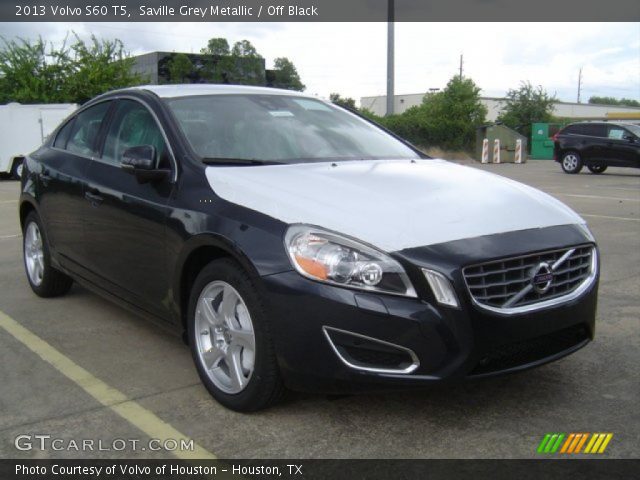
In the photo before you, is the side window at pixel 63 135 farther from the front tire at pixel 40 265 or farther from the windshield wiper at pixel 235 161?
the windshield wiper at pixel 235 161

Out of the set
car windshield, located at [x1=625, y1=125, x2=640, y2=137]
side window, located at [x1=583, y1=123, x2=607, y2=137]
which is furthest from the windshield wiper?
side window, located at [x1=583, y1=123, x2=607, y2=137]

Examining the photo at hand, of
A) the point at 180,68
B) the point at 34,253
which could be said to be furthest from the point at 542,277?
the point at 180,68

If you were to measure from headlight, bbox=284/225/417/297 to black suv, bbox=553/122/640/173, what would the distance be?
19.0 m

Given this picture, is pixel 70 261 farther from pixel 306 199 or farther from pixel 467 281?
pixel 467 281

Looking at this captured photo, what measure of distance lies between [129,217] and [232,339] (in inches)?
45.4

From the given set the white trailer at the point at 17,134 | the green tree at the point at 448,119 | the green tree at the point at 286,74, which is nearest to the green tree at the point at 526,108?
the green tree at the point at 448,119

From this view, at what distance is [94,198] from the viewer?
4414mm

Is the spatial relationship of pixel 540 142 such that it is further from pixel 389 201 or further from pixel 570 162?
pixel 389 201

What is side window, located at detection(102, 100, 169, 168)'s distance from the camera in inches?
158

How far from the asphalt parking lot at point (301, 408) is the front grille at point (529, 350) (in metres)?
0.30

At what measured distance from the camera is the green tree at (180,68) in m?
68.6

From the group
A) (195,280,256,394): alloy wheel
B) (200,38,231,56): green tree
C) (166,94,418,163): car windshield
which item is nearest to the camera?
(195,280,256,394): alloy wheel

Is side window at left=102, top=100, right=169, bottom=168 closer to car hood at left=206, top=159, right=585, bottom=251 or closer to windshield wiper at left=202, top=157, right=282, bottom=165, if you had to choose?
windshield wiper at left=202, top=157, right=282, bottom=165

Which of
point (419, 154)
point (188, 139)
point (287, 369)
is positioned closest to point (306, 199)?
point (287, 369)
